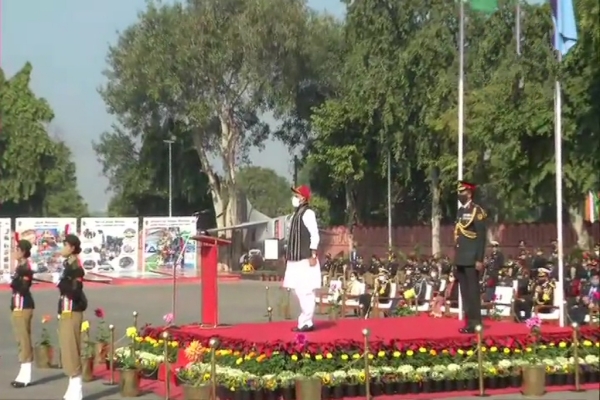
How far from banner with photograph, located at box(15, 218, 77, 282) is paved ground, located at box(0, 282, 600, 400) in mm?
3065

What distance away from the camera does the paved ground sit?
44.3 ft

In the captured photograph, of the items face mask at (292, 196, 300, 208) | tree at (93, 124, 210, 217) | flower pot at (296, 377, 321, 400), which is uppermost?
tree at (93, 124, 210, 217)

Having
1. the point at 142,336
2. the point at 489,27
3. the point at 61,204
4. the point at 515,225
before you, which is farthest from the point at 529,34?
the point at 61,204

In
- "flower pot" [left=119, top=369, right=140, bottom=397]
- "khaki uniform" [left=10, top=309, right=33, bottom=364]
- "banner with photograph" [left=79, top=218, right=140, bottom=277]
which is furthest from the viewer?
"banner with photograph" [left=79, top=218, right=140, bottom=277]

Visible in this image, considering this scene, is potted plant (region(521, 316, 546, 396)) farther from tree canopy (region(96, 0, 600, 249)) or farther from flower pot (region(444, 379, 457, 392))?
tree canopy (region(96, 0, 600, 249))

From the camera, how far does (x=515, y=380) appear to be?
13414mm

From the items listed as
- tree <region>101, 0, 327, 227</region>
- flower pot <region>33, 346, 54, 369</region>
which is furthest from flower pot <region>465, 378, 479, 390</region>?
tree <region>101, 0, 327, 227</region>

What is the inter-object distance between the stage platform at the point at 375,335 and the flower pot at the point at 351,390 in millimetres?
464

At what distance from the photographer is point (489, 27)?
41.3 metres

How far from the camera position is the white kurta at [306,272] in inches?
548

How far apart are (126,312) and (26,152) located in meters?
39.3

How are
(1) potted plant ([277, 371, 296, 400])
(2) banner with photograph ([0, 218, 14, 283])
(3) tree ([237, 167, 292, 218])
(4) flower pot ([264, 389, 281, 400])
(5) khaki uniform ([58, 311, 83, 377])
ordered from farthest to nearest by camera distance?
(3) tree ([237, 167, 292, 218]), (2) banner with photograph ([0, 218, 14, 283]), (5) khaki uniform ([58, 311, 83, 377]), (4) flower pot ([264, 389, 281, 400]), (1) potted plant ([277, 371, 296, 400])

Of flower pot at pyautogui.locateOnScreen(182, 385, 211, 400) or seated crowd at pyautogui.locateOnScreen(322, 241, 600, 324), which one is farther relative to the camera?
seated crowd at pyautogui.locateOnScreen(322, 241, 600, 324)

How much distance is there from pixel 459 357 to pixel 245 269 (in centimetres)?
4131
